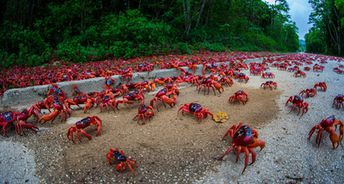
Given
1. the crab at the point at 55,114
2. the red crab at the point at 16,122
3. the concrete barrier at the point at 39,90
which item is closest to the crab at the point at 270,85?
the concrete barrier at the point at 39,90

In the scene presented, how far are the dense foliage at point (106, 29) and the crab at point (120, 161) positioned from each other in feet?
29.0

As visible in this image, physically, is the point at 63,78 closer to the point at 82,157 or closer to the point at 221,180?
the point at 82,157

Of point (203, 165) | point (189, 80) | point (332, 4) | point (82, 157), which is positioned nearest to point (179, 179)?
point (203, 165)

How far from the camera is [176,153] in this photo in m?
3.06

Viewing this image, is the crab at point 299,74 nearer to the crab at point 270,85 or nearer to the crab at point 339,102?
the crab at point 270,85

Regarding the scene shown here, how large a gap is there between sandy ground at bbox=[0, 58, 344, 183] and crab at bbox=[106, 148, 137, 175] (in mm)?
71

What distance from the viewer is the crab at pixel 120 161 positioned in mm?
2749

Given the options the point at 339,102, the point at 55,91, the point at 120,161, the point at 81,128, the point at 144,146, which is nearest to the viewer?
the point at 120,161

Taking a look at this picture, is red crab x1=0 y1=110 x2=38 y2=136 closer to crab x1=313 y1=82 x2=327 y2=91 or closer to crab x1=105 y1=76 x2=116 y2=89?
crab x1=105 y1=76 x2=116 y2=89

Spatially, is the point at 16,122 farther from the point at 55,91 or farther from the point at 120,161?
the point at 120,161

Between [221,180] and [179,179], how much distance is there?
510mm

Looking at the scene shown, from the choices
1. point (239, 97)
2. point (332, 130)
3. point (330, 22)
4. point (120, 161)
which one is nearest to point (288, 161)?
point (332, 130)

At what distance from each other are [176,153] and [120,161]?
30.7 inches

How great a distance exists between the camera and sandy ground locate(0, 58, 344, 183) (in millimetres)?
2701
